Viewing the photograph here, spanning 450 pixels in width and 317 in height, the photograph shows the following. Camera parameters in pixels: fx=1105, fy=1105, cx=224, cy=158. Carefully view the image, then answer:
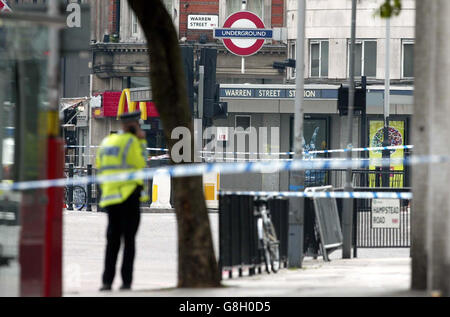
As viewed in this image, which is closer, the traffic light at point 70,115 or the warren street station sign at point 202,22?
the warren street station sign at point 202,22

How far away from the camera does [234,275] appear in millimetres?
13867

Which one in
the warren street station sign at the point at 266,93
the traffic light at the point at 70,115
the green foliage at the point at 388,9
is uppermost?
the warren street station sign at the point at 266,93

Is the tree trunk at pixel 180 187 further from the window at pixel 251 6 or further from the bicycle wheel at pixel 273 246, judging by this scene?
the window at pixel 251 6

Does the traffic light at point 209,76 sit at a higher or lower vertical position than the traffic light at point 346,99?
higher

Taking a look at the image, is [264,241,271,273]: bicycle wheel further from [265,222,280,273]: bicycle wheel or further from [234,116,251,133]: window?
[234,116,251,133]: window

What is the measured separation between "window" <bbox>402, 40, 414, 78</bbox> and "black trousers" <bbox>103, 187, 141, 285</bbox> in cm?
3046

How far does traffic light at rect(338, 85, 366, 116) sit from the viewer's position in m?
19.0

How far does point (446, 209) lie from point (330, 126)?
3078cm

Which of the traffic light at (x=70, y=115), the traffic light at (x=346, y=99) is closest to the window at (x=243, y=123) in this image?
the traffic light at (x=70, y=115)

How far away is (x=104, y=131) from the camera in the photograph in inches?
1709

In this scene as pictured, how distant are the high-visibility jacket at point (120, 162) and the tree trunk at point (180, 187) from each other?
1.64 ft

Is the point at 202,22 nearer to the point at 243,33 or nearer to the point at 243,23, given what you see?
the point at 243,23

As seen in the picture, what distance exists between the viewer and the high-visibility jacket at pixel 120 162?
10734mm

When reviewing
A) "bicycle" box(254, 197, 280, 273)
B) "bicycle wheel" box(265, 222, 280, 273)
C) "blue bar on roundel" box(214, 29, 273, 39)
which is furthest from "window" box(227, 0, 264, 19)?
"bicycle" box(254, 197, 280, 273)
